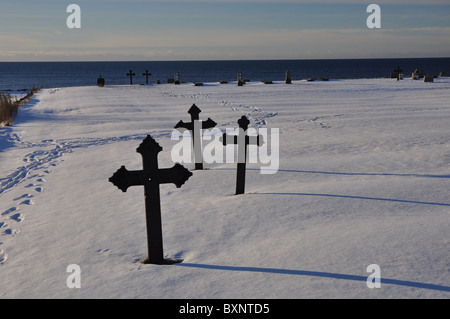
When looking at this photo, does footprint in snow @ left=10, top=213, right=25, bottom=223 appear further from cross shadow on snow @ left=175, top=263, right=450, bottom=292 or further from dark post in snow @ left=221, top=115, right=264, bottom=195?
dark post in snow @ left=221, top=115, right=264, bottom=195

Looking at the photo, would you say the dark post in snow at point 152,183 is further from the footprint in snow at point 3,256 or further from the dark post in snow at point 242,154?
the dark post in snow at point 242,154

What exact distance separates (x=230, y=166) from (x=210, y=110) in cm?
968

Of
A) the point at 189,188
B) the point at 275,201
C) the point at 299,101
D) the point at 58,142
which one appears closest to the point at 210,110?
the point at 299,101

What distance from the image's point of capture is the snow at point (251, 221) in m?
4.01

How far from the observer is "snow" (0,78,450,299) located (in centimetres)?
401

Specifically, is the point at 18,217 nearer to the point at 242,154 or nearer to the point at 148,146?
the point at 148,146

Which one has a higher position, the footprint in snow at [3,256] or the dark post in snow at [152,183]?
the dark post in snow at [152,183]

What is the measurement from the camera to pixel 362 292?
366cm

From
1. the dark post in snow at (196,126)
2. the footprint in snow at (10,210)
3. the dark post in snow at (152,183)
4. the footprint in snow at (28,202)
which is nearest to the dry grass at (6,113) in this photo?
the footprint in snow at (28,202)

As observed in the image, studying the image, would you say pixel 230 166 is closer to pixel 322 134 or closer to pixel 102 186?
pixel 102 186

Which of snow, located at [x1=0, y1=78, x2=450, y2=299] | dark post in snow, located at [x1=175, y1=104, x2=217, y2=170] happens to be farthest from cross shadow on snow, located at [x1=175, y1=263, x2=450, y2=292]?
dark post in snow, located at [x1=175, y1=104, x2=217, y2=170]

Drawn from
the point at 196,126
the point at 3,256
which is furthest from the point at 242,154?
the point at 3,256

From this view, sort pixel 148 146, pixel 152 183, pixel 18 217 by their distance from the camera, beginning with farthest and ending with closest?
pixel 18 217, pixel 152 183, pixel 148 146

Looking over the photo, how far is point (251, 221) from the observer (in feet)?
18.4
